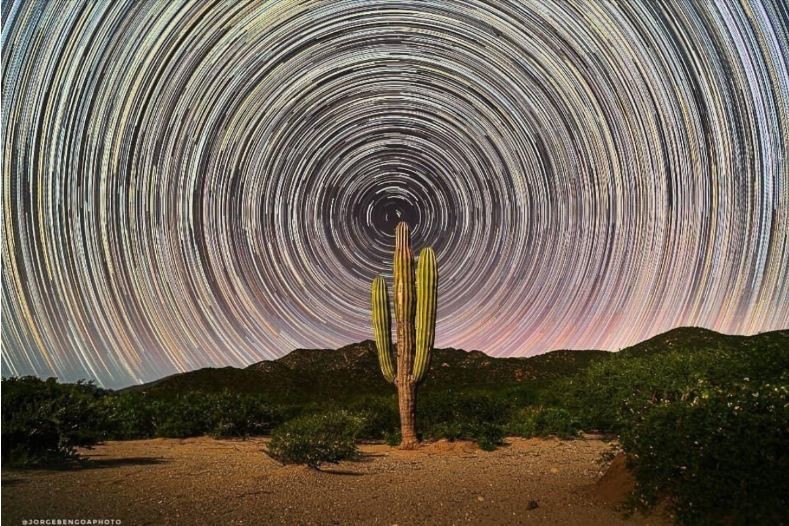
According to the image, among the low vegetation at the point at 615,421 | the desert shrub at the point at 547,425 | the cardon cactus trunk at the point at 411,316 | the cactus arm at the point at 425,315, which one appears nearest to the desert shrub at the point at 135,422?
the low vegetation at the point at 615,421

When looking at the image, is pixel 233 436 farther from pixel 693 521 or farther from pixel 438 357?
pixel 438 357

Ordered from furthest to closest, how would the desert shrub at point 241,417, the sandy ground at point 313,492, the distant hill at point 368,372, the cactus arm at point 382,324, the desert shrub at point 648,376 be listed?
the distant hill at point 368,372 < the desert shrub at point 241,417 < the cactus arm at point 382,324 < the desert shrub at point 648,376 < the sandy ground at point 313,492

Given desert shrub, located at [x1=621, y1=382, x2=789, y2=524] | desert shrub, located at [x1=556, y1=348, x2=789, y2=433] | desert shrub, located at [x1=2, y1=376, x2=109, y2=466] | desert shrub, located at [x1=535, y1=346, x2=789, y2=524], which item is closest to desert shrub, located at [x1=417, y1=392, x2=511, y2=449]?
desert shrub, located at [x1=556, y1=348, x2=789, y2=433]

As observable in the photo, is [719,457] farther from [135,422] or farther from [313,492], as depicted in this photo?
[135,422]

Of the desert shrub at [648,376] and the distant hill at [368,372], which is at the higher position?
the distant hill at [368,372]

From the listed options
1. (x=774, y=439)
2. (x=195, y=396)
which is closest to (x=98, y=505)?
(x=774, y=439)

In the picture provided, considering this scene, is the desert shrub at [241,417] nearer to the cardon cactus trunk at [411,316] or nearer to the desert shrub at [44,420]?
the cardon cactus trunk at [411,316]

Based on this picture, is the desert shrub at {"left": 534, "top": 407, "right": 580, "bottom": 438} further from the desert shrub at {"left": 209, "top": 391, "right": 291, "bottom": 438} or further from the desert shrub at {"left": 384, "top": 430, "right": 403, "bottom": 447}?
the desert shrub at {"left": 209, "top": 391, "right": 291, "bottom": 438}
